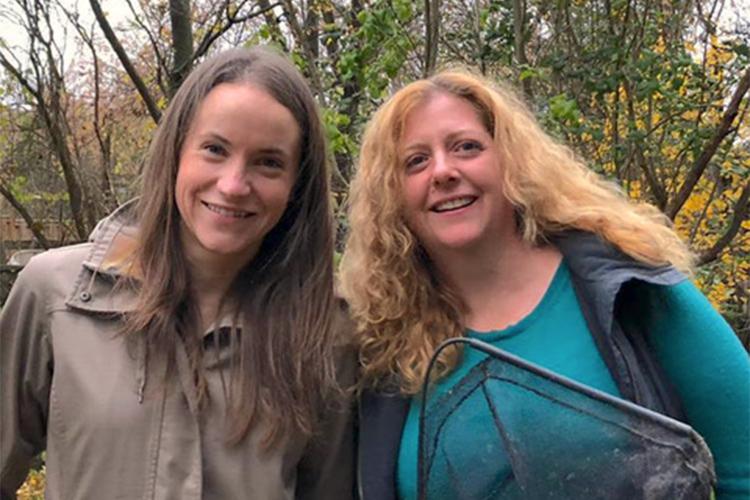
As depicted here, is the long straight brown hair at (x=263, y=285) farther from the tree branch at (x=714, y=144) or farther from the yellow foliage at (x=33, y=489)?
the yellow foliage at (x=33, y=489)

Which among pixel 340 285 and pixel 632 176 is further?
pixel 632 176

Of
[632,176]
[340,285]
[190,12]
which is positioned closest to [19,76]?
[190,12]

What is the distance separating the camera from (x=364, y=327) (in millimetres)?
2277

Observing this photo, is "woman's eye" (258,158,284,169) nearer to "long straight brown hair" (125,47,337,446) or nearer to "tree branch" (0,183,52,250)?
"long straight brown hair" (125,47,337,446)

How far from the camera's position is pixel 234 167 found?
1.97 metres

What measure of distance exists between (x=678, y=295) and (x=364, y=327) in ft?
2.56

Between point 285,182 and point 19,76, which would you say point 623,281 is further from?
point 19,76

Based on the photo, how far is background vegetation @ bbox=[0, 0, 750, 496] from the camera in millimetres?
4465

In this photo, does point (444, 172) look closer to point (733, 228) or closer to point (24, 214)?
point (733, 228)

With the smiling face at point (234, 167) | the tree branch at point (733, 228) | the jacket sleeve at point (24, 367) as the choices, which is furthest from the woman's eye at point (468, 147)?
the tree branch at point (733, 228)

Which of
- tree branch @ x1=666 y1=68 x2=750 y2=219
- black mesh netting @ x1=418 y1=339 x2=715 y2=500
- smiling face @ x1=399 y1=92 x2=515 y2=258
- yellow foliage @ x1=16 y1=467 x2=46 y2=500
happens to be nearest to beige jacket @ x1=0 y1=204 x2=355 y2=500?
black mesh netting @ x1=418 y1=339 x2=715 y2=500

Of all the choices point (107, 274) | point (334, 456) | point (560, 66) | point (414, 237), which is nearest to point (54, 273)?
point (107, 274)

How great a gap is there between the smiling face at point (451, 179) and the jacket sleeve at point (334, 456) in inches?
16.0

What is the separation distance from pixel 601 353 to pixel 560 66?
3.78 meters
